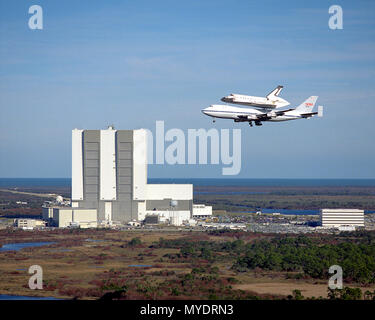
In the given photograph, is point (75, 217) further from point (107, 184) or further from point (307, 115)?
point (307, 115)

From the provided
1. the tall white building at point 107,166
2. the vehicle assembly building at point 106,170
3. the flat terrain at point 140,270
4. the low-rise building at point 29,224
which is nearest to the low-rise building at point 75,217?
the vehicle assembly building at point 106,170

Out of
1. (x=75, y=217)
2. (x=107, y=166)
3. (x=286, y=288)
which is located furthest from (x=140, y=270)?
(x=107, y=166)

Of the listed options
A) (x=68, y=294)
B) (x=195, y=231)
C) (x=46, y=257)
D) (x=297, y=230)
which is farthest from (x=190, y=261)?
(x=297, y=230)

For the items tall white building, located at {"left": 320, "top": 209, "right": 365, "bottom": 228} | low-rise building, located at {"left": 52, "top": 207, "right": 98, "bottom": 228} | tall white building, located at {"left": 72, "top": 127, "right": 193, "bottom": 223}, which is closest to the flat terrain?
low-rise building, located at {"left": 52, "top": 207, "right": 98, "bottom": 228}

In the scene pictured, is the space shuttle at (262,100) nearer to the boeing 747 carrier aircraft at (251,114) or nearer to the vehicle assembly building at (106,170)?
the boeing 747 carrier aircraft at (251,114)

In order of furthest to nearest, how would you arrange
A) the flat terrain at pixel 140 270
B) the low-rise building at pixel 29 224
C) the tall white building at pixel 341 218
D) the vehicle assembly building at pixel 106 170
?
the tall white building at pixel 341 218 → the low-rise building at pixel 29 224 → the vehicle assembly building at pixel 106 170 → the flat terrain at pixel 140 270
